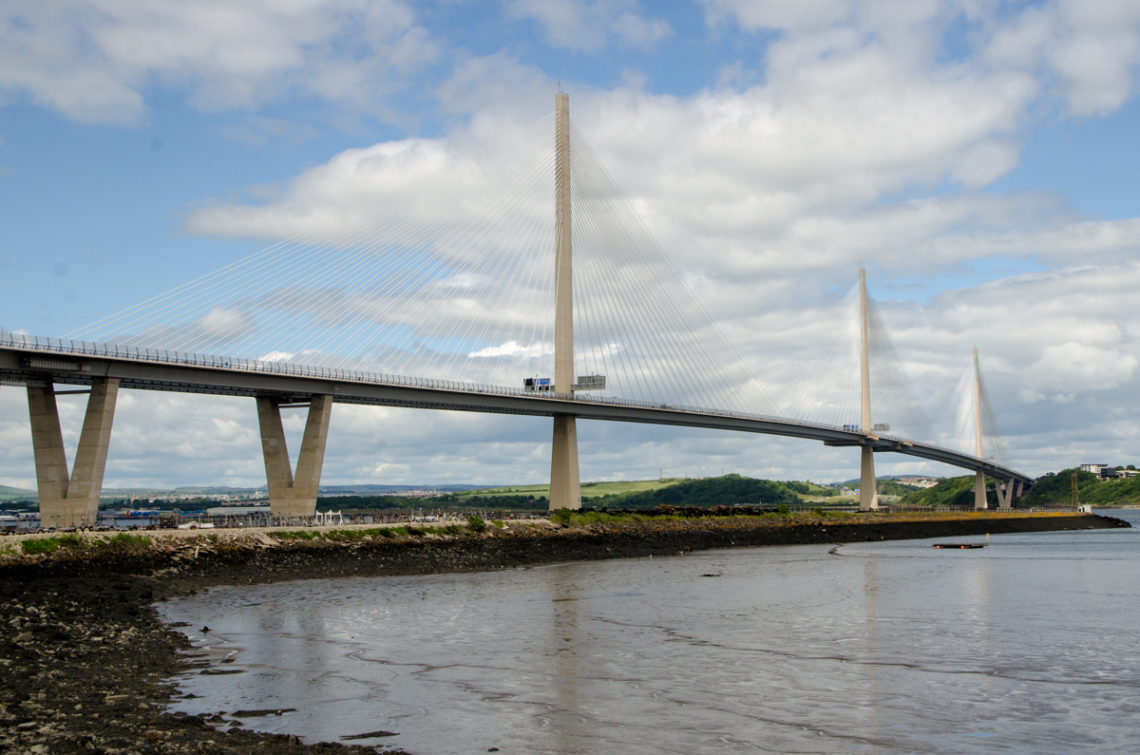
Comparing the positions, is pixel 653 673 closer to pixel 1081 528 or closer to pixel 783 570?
pixel 783 570

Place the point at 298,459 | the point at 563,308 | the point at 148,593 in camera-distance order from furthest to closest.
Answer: the point at 563,308, the point at 298,459, the point at 148,593

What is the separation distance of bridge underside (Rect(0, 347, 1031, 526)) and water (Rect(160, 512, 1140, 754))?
19865 mm

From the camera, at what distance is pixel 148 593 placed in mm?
32781

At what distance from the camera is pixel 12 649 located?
20672 millimetres

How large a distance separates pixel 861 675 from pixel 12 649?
61.9 ft

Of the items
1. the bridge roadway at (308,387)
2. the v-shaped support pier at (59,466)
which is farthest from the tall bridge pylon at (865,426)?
the v-shaped support pier at (59,466)

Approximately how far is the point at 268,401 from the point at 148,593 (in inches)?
1390

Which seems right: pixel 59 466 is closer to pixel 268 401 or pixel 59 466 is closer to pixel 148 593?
pixel 268 401

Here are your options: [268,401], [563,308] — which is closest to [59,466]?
[268,401]

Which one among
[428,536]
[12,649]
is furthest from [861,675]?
[428,536]

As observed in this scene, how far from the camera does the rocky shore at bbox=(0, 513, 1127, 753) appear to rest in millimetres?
14680

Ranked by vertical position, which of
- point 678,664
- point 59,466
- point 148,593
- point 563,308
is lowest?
point 678,664

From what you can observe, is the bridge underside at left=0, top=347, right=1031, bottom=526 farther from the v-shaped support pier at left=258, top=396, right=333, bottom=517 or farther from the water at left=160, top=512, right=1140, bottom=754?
the water at left=160, top=512, right=1140, bottom=754

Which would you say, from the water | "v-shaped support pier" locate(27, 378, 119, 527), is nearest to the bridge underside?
"v-shaped support pier" locate(27, 378, 119, 527)
